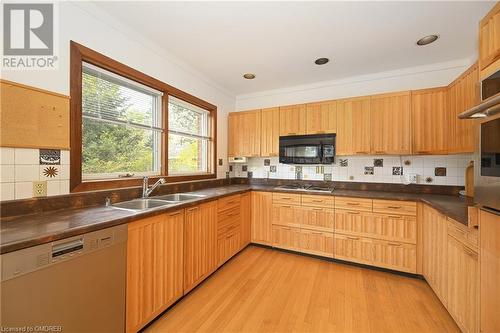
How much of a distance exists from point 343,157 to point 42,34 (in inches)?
137

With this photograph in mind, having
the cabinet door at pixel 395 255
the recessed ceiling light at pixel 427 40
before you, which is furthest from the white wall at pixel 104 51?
the cabinet door at pixel 395 255

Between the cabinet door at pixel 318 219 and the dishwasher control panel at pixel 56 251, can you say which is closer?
the dishwasher control panel at pixel 56 251

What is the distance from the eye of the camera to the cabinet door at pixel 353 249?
8.43ft

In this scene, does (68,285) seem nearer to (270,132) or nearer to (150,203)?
(150,203)

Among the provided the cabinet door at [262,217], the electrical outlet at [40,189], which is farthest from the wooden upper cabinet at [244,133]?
the electrical outlet at [40,189]

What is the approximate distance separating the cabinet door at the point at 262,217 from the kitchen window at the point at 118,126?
147cm

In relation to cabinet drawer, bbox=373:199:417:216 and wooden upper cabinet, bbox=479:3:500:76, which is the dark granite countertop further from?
wooden upper cabinet, bbox=479:3:500:76

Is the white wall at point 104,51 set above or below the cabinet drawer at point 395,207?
above

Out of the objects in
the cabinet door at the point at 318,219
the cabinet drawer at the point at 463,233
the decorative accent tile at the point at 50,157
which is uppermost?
the decorative accent tile at the point at 50,157

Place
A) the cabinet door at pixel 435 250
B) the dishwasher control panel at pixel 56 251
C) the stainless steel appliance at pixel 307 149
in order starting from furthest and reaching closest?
the stainless steel appliance at pixel 307 149, the cabinet door at pixel 435 250, the dishwasher control panel at pixel 56 251

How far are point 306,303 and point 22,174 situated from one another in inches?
95.0

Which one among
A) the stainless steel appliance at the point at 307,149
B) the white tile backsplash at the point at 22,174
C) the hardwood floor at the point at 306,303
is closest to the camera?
the white tile backsplash at the point at 22,174

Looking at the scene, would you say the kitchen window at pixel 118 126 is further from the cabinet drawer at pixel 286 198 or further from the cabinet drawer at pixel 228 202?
the cabinet drawer at pixel 286 198

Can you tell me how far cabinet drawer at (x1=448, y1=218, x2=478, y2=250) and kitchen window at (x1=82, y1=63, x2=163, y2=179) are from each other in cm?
284
